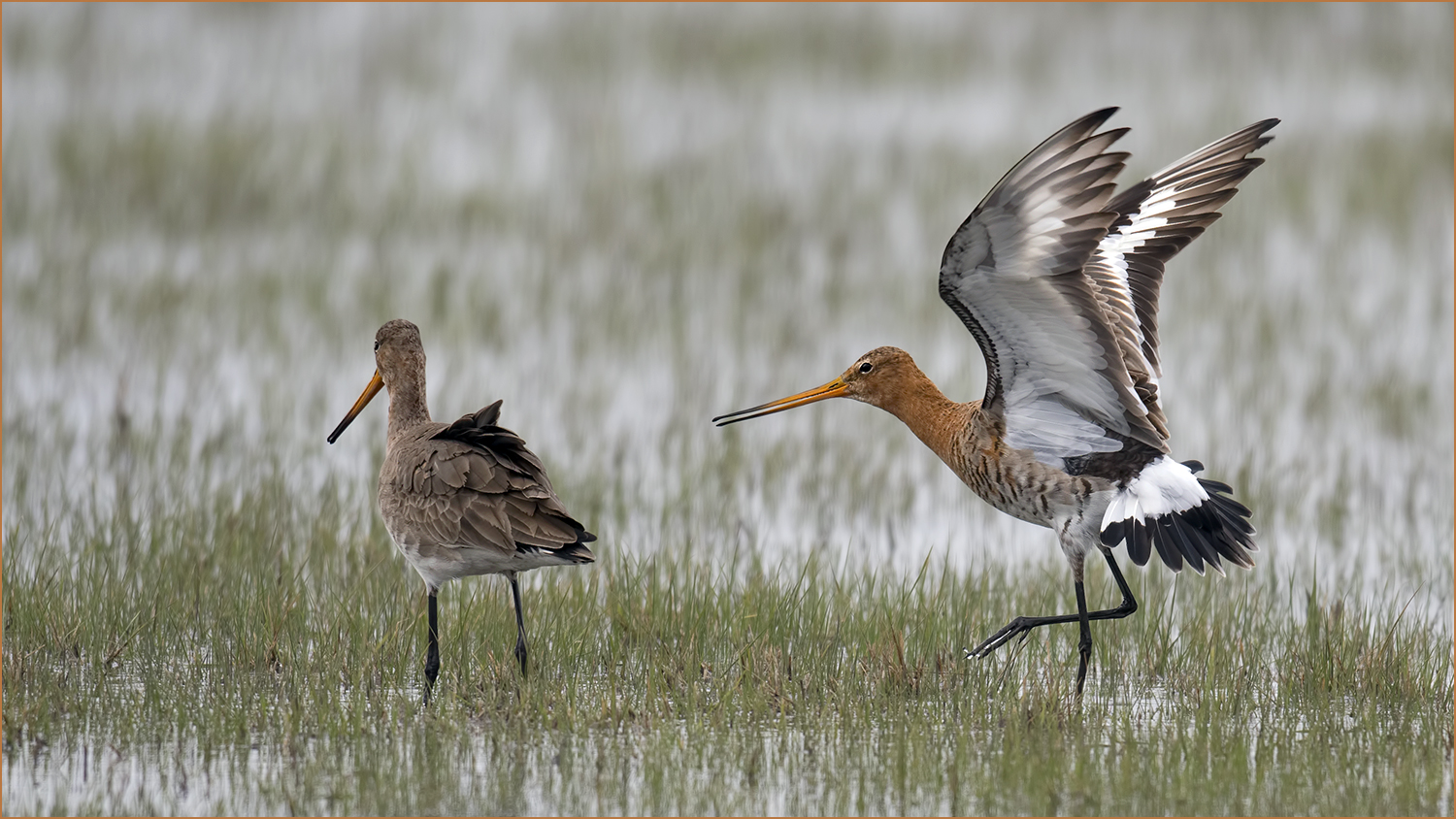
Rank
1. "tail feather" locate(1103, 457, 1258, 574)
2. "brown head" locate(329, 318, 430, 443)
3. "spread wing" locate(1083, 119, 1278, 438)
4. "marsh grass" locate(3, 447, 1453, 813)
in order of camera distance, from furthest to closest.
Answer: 1. "spread wing" locate(1083, 119, 1278, 438)
2. "brown head" locate(329, 318, 430, 443)
3. "tail feather" locate(1103, 457, 1258, 574)
4. "marsh grass" locate(3, 447, 1453, 813)

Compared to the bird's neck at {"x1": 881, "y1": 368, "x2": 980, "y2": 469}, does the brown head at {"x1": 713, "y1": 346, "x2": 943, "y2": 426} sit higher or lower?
higher

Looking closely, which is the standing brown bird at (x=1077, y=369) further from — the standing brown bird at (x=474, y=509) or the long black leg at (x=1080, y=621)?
the standing brown bird at (x=474, y=509)

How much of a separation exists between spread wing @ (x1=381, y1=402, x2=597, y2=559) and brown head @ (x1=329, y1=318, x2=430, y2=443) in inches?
15.1

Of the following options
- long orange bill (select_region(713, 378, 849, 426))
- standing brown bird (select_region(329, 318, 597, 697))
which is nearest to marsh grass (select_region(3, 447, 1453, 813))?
standing brown bird (select_region(329, 318, 597, 697))

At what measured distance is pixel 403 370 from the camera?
5387 millimetres

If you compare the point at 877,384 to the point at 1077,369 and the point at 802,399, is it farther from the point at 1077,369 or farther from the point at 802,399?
the point at 1077,369

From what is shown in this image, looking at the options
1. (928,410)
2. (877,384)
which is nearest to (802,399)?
(877,384)

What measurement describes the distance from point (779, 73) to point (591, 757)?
1046cm

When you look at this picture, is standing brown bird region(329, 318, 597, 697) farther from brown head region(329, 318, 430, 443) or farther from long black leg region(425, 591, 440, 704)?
brown head region(329, 318, 430, 443)

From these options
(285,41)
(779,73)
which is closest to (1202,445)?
(779,73)

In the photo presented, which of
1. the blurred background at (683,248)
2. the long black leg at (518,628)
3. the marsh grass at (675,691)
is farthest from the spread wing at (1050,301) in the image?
the long black leg at (518,628)

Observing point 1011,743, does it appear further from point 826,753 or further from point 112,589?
point 112,589

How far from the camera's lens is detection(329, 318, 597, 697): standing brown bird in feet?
15.3

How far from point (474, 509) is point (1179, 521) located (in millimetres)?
2183
